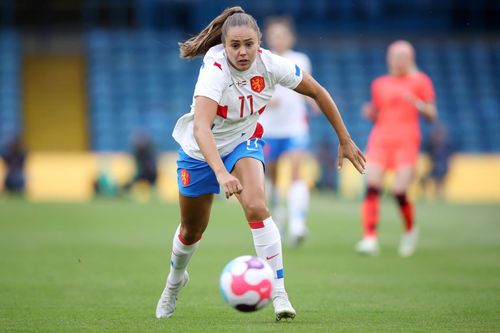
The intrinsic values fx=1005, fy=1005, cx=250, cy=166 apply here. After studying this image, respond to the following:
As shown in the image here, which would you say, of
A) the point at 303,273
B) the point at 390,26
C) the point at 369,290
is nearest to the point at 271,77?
the point at 369,290

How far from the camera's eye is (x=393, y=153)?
1295 cm

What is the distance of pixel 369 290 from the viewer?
9297 mm

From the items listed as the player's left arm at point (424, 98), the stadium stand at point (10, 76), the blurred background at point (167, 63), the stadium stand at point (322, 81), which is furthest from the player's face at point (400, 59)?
the stadium stand at point (10, 76)

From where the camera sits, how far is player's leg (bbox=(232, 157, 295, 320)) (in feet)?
23.6

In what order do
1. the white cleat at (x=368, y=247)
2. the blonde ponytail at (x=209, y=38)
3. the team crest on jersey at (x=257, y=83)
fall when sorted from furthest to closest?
the white cleat at (x=368, y=247) → the blonde ponytail at (x=209, y=38) → the team crest on jersey at (x=257, y=83)

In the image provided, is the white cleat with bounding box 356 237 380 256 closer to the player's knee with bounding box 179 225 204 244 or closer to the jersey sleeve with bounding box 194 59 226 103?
the player's knee with bounding box 179 225 204 244

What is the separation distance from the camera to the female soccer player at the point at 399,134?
12.7 m

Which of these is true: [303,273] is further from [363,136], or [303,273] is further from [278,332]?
[363,136]

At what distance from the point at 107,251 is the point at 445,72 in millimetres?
22608

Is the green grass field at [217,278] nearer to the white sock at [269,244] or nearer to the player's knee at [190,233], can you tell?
the white sock at [269,244]

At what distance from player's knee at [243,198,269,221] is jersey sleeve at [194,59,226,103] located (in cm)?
77

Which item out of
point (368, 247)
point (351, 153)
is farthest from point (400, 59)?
point (351, 153)

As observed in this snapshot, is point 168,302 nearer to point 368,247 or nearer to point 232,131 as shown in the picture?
point 232,131

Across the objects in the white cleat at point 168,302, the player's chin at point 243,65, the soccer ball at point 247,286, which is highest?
the player's chin at point 243,65
